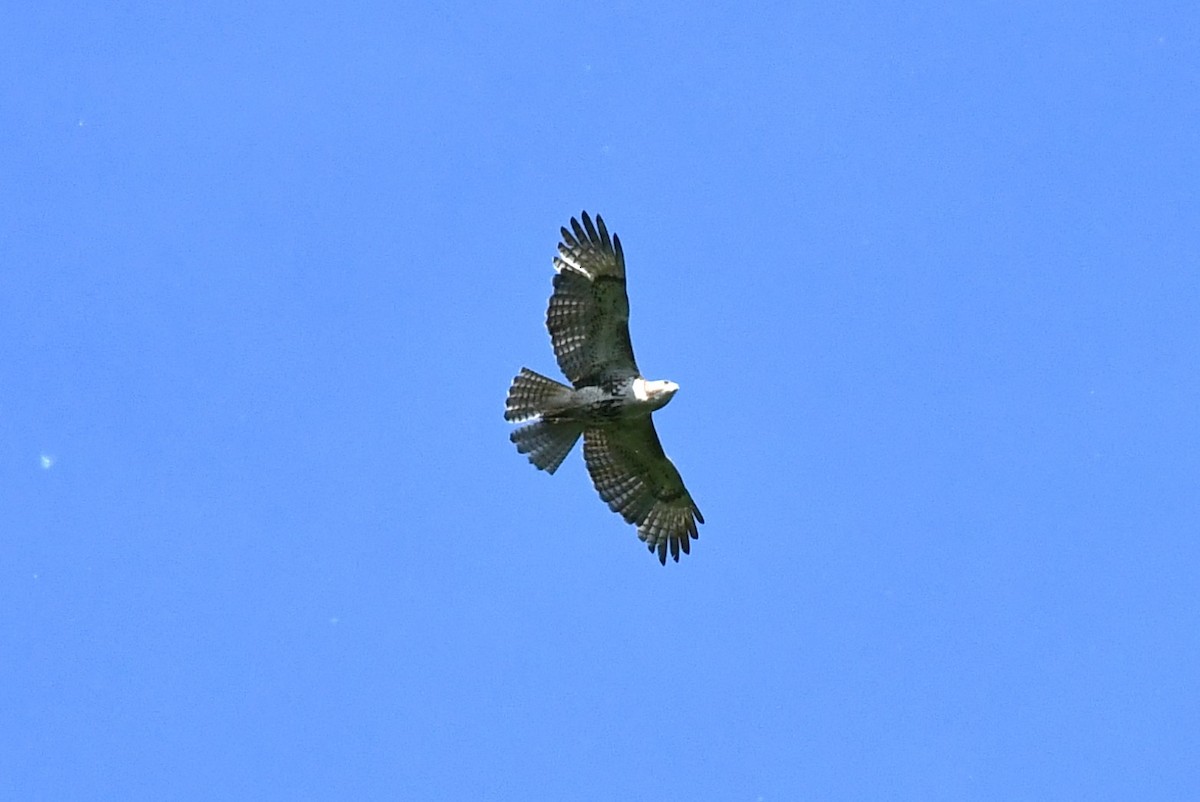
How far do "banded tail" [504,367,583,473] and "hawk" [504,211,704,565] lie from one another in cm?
1

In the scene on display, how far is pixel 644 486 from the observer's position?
2208cm

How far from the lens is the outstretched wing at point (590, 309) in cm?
2012

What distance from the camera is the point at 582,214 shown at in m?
20.2

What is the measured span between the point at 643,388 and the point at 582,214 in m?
1.98

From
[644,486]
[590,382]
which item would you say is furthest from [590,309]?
[644,486]

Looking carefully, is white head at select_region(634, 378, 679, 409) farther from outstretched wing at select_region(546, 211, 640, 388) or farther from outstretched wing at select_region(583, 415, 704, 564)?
outstretched wing at select_region(583, 415, 704, 564)

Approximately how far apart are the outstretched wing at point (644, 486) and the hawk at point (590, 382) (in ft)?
0.06

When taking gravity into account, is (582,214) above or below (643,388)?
above

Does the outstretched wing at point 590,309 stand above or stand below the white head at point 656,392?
above

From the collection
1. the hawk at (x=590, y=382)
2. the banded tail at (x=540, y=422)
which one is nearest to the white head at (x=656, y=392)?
the hawk at (x=590, y=382)

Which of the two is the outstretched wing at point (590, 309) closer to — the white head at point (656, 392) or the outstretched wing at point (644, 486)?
the white head at point (656, 392)

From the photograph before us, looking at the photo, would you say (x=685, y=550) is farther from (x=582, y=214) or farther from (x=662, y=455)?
(x=582, y=214)

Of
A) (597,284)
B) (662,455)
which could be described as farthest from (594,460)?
(597,284)

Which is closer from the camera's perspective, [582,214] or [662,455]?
[582,214]
